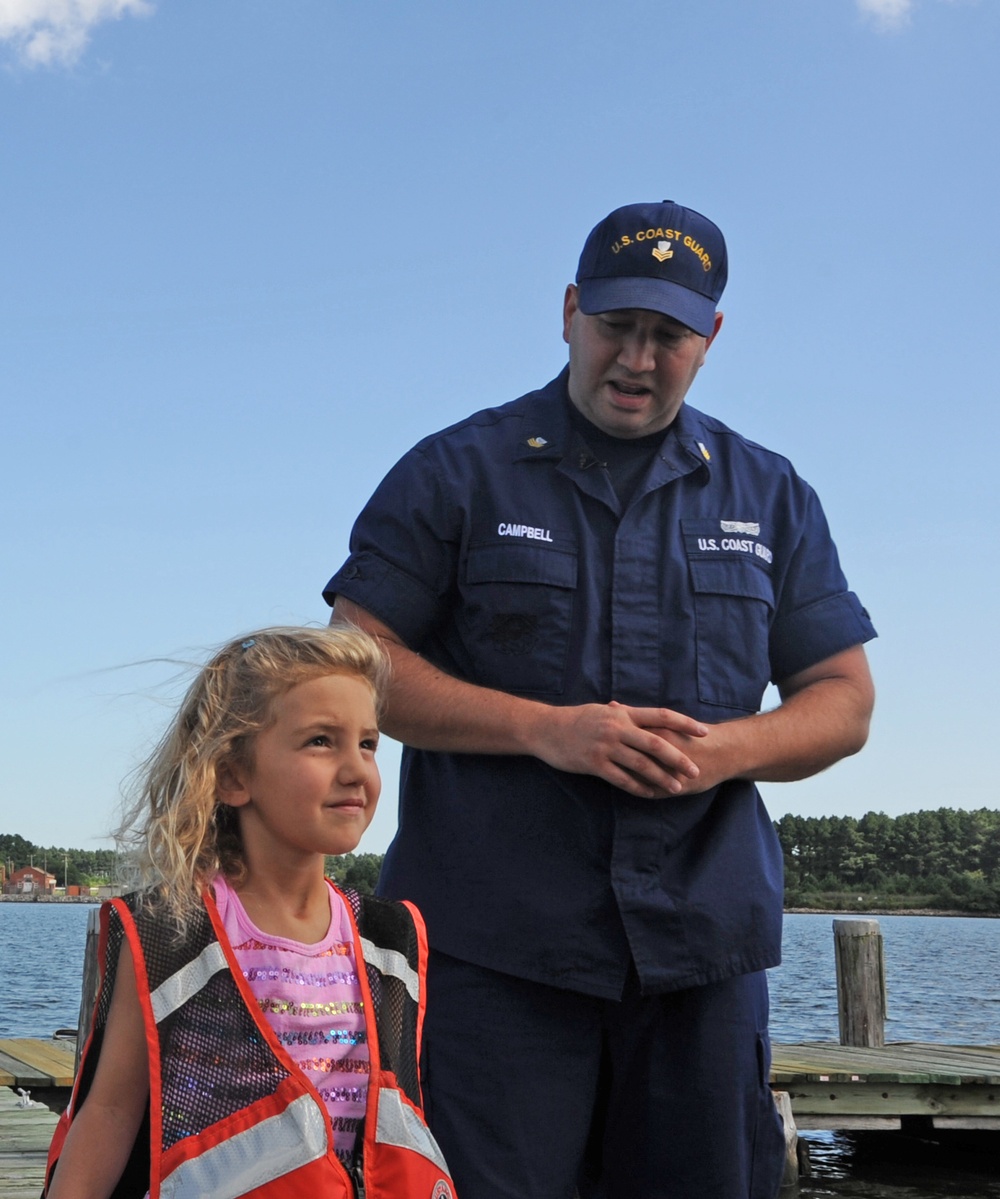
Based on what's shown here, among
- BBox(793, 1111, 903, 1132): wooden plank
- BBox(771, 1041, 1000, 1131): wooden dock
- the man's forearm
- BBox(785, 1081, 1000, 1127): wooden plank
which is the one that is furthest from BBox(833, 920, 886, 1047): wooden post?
the man's forearm

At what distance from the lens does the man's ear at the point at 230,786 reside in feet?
7.30

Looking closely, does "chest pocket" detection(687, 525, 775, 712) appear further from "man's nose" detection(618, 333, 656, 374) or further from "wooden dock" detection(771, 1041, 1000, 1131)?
"wooden dock" detection(771, 1041, 1000, 1131)

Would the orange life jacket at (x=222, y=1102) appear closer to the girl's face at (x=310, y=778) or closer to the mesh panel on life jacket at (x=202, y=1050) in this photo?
the mesh panel on life jacket at (x=202, y=1050)

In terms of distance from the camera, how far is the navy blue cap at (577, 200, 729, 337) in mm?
2629

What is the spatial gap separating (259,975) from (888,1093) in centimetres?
809

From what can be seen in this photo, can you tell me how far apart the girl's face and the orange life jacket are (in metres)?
0.16

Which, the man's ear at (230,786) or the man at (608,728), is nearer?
the man's ear at (230,786)

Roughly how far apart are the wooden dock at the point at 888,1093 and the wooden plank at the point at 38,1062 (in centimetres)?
440

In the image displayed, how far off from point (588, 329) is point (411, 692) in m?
0.78

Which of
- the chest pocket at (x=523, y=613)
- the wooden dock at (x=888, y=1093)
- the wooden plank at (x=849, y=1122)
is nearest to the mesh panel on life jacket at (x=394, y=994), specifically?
the chest pocket at (x=523, y=613)

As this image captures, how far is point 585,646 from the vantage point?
256 centimetres

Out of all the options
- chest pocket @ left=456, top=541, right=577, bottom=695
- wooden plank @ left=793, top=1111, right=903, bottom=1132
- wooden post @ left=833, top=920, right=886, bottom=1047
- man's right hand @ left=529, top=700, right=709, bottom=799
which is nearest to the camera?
man's right hand @ left=529, top=700, right=709, bottom=799

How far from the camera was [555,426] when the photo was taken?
8.95 ft

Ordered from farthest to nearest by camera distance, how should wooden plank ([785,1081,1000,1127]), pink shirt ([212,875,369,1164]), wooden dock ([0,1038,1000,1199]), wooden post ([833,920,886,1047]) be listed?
wooden post ([833,920,886,1047]) < wooden plank ([785,1081,1000,1127]) < wooden dock ([0,1038,1000,1199]) < pink shirt ([212,875,369,1164])
